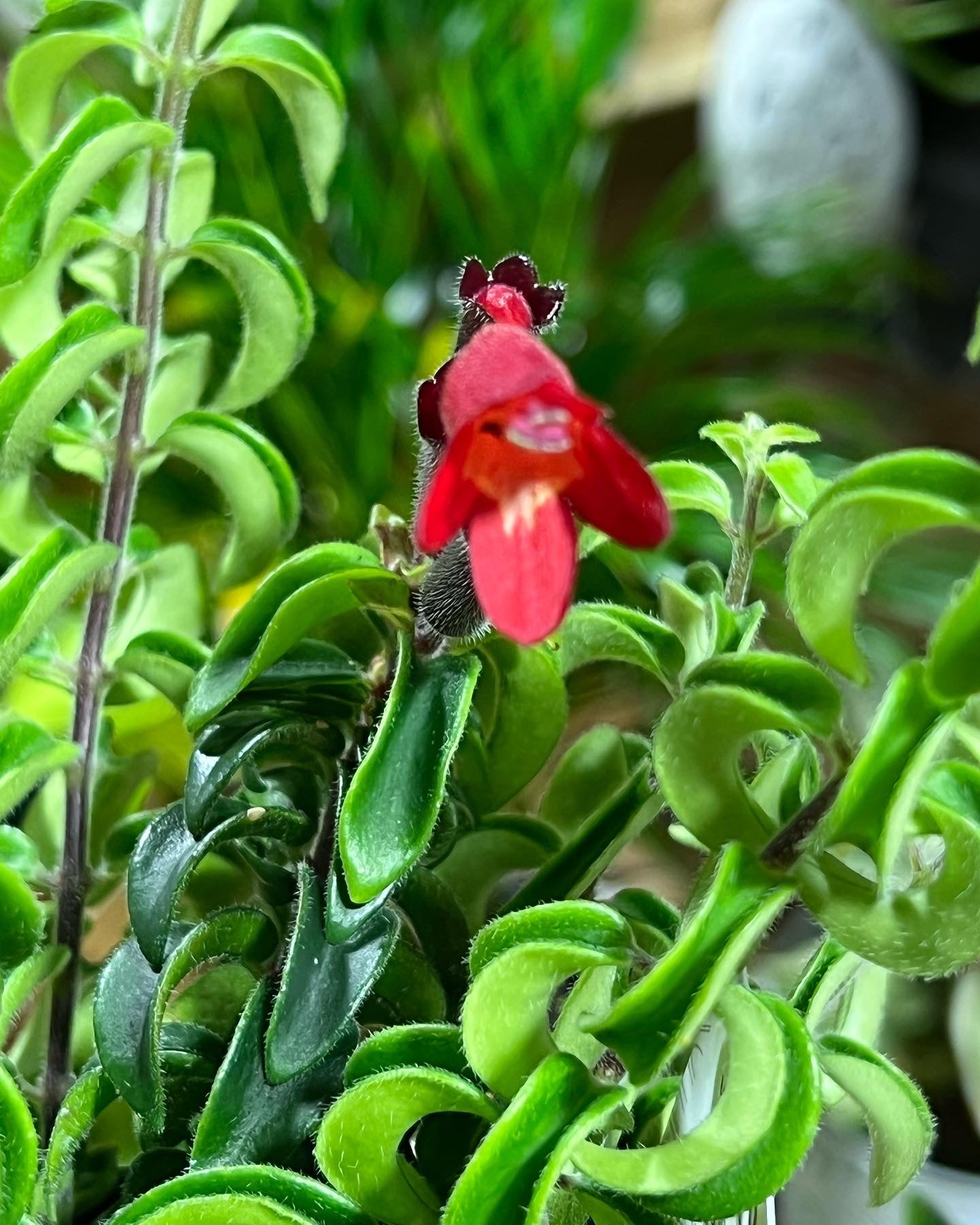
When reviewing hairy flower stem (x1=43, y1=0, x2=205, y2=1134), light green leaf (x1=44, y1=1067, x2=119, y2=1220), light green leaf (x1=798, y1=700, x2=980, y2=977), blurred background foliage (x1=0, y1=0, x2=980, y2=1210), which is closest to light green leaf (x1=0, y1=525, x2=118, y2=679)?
hairy flower stem (x1=43, y1=0, x2=205, y2=1134)

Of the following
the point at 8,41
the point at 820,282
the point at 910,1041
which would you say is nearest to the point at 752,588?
the point at 910,1041

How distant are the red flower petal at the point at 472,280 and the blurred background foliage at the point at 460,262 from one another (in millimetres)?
463

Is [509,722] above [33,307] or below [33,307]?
below

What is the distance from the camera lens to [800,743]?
0.98 ft

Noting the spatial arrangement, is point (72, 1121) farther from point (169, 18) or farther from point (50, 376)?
point (169, 18)

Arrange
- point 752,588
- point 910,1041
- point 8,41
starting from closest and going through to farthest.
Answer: point 910,1041, point 752,588, point 8,41

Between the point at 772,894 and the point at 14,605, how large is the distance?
9.2 inches

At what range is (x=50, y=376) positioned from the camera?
1.07 ft

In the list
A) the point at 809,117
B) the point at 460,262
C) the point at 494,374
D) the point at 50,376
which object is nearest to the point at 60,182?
the point at 50,376

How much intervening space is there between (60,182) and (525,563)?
0.19 metres

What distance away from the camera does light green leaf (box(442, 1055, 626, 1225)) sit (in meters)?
0.24

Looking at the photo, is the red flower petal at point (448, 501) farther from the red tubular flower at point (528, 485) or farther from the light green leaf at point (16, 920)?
the light green leaf at point (16, 920)

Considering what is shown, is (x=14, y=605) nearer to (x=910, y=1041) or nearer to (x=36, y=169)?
(x=36, y=169)

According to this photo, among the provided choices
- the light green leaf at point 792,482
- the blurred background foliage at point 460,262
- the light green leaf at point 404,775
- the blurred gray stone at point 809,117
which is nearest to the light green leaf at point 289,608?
the light green leaf at point 404,775
